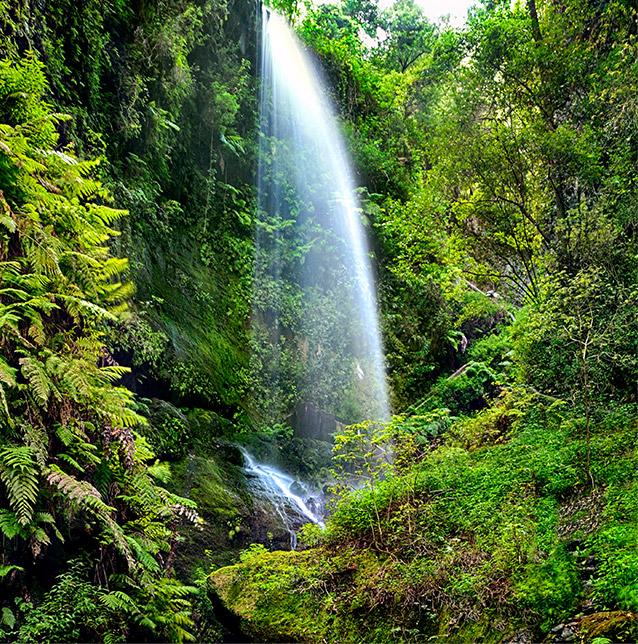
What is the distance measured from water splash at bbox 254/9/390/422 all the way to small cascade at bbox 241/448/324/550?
5.12 ft

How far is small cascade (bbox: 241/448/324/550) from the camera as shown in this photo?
23.9 ft

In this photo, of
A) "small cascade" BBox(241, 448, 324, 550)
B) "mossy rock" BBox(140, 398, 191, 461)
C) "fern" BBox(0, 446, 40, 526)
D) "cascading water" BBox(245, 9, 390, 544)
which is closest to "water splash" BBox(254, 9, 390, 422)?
"cascading water" BBox(245, 9, 390, 544)

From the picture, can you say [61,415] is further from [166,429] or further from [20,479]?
[166,429]

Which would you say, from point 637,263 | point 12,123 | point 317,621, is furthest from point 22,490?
point 637,263

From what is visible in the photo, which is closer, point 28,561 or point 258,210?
point 28,561


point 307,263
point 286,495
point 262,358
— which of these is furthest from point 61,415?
point 307,263

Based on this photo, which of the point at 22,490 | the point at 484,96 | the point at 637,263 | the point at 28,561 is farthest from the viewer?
the point at 484,96

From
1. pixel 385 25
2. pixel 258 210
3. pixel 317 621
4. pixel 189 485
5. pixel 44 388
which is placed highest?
pixel 385 25

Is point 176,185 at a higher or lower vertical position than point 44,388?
higher

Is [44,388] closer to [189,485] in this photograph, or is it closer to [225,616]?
[225,616]

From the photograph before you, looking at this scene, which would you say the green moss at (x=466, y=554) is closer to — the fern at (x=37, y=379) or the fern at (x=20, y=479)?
the fern at (x=20, y=479)

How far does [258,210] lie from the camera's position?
11.4 meters

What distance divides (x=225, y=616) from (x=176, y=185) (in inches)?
301

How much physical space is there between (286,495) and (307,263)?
5805mm
